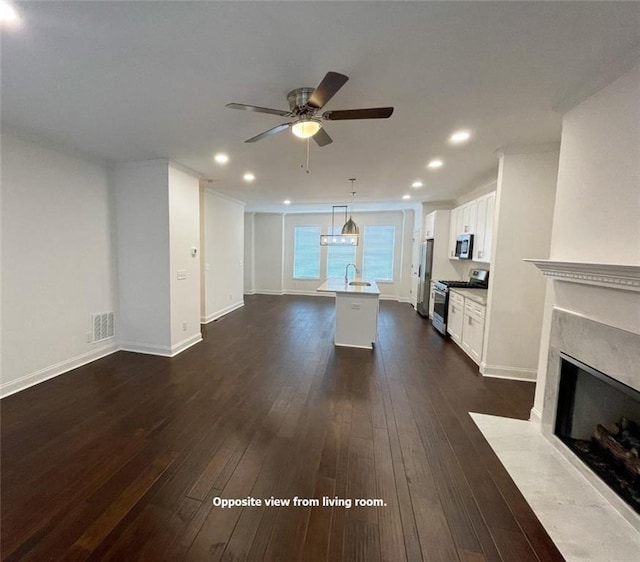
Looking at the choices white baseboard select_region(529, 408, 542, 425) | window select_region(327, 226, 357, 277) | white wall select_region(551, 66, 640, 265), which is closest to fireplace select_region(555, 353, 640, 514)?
white baseboard select_region(529, 408, 542, 425)

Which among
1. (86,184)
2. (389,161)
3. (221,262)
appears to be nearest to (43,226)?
(86,184)

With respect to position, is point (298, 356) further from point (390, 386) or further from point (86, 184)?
point (86, 184)

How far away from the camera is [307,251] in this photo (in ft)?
28.8

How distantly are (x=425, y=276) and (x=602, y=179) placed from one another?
443cm

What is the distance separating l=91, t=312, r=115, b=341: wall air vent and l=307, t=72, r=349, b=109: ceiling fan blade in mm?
3867

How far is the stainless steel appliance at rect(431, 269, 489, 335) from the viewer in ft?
15.5

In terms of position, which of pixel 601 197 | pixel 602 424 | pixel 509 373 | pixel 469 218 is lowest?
pixel 509 373

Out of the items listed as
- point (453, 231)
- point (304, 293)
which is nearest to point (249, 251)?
point (304, 293)

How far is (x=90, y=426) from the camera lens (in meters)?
2.30

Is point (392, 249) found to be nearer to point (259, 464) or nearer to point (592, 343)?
point (592, 343)

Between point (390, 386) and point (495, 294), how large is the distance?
1.69 meters

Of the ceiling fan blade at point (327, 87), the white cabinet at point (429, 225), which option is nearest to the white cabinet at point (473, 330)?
the white cabinet at point (429, 225)

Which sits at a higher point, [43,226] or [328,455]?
[43,226]

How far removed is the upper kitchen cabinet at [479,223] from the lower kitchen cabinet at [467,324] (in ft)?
2.41
